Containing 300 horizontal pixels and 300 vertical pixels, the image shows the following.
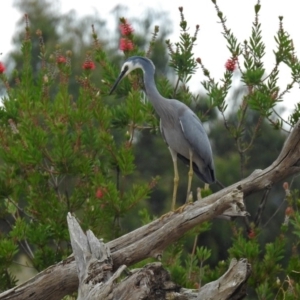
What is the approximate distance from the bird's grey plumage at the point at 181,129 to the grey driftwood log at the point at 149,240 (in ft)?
5.38

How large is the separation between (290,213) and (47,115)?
1.81 meters

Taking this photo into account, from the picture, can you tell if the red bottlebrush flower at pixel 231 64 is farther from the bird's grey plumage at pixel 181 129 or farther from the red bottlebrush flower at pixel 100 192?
the red bottlebrush flower at pixel 100 192

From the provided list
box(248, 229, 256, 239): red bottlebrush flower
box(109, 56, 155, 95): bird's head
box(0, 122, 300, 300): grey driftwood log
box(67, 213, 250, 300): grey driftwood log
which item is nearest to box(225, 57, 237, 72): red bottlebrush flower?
box(109, 56, 155, 95): bird's head

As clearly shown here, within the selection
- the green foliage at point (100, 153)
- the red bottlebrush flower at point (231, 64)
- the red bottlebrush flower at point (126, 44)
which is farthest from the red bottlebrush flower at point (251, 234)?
the red bottlebrush flower at point (126, 44)

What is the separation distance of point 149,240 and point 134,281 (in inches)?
24.3

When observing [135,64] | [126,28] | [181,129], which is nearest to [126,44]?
[126,28]

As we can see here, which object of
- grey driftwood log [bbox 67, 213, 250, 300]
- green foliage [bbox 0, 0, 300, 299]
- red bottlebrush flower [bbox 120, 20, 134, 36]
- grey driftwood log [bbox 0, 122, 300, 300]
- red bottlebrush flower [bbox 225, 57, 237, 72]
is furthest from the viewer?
red bottlebrush flower [bbox 225, 57, 237, 72]

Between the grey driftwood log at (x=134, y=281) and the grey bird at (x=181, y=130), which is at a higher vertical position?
the grey bird at (x=181, y=130)

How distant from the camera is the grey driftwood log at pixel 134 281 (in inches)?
183

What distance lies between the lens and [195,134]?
704cm

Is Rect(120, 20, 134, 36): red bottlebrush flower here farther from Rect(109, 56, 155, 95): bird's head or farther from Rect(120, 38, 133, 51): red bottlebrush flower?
Rect(109, 56, 155, 95): bird's head

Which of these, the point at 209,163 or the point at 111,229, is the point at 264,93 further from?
the point at 111,229

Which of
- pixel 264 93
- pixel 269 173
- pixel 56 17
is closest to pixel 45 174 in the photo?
pixel 264 93

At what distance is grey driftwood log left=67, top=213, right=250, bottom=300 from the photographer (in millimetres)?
4645
